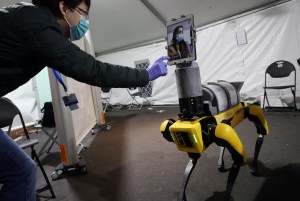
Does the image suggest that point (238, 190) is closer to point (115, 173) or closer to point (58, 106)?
point (115, 173)

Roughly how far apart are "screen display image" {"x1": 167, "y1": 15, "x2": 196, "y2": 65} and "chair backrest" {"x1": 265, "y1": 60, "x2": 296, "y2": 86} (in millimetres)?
3107

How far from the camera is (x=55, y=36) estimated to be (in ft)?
2.30

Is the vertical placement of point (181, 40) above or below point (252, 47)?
below

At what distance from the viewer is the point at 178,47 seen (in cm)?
110

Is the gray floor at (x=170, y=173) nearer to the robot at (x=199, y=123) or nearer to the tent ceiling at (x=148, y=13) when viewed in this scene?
the robot at (x=199, y=123)

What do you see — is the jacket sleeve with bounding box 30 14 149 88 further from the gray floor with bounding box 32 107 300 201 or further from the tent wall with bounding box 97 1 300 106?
the tent wall with bounding box 97 1 300 106

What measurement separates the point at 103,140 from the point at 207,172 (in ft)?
6.32

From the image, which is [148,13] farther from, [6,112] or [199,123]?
[199,123]

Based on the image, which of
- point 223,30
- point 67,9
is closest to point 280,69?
point 223,30

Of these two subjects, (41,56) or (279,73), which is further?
(279,73)

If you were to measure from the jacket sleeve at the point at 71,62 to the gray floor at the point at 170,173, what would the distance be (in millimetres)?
1045

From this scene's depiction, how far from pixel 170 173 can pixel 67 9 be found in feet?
5.04

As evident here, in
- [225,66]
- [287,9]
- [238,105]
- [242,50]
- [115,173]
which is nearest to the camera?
[238,105]

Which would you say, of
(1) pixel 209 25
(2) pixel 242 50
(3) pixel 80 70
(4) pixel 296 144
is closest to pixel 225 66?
(2) pixel 242 50
